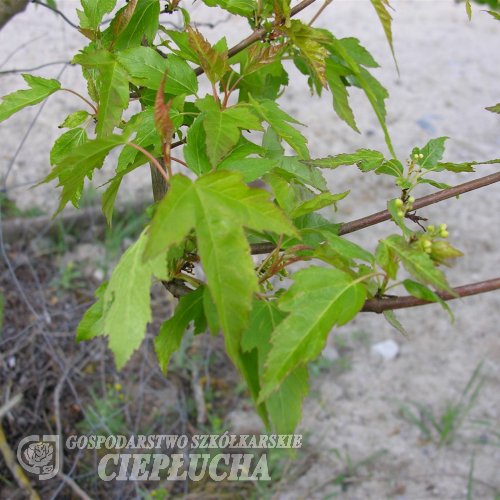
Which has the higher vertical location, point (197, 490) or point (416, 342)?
point (197, 490)

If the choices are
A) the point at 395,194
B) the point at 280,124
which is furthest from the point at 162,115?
the point at 395,194

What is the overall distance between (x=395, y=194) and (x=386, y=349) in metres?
1.04

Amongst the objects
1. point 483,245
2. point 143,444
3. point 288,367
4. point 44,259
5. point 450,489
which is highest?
point 288,367

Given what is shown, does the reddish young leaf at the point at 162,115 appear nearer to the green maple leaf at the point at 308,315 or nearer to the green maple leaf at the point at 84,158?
the green maple leaf at the point at 84,158

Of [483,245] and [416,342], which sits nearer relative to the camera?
[416,342]

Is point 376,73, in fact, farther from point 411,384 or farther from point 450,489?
point 450,489

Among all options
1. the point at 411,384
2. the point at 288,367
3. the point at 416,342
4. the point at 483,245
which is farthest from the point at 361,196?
the point at 288,367

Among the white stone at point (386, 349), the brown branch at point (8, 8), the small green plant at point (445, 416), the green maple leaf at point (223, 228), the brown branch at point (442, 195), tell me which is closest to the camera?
the green maple leaf at point (223, 228)

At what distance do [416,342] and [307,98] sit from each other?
6.38ft

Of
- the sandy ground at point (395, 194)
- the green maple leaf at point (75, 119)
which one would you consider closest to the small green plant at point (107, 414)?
the sandy ground at point (395, 194)

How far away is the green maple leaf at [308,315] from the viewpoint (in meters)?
0.52

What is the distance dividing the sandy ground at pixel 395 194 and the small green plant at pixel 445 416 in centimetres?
3

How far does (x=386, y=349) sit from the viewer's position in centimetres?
217

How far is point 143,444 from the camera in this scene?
5.58 feet
